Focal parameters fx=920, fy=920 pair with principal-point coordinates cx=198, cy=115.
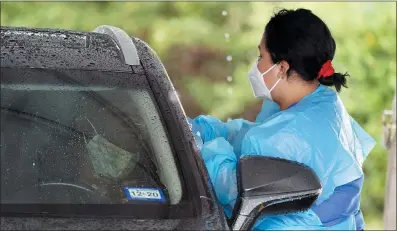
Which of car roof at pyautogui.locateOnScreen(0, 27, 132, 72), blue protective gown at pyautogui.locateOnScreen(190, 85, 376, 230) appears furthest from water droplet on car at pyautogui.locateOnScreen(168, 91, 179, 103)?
blue protective gown at pyautogui.locateOnScreen(190, 85, 376, 230)

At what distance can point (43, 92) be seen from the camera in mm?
2932

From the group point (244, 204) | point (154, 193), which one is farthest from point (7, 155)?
point (244, 204)

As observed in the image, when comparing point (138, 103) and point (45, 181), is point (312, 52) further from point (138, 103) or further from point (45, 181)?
point (45, 181)

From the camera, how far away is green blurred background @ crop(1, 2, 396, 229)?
39.7ft

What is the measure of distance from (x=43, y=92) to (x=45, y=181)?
36 centimetres

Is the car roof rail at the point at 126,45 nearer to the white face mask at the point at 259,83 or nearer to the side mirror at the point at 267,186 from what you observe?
the side mirror at the point at 267,186

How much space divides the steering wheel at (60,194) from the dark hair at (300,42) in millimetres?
1355

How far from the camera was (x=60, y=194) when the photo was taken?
8.68ft

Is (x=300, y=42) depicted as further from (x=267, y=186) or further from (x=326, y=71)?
(x=267, y=186)

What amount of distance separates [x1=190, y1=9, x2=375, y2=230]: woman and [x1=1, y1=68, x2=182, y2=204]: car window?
1.32 feet

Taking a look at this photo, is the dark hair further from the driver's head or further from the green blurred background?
the green blurred background

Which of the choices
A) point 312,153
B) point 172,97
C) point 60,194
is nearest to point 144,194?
point 60,194

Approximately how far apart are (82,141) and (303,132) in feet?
2.99

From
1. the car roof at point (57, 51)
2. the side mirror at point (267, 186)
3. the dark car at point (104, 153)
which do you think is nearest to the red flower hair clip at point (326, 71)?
the dark car at point (104, 153)
